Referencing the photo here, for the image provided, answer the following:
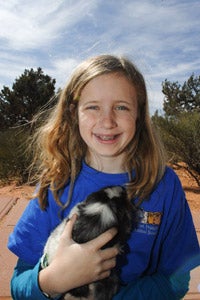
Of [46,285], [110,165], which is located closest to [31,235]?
[46,285]

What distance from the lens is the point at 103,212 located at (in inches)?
59.1

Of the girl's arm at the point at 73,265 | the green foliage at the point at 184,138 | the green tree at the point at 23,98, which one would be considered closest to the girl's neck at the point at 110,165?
the girl's arm at the point at 73,265

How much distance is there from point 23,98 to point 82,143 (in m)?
24.8

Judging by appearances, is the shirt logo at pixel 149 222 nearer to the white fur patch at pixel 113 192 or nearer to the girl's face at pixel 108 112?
the white fur patch at pixel 113 192

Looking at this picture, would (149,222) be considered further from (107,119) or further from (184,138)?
(184,138)

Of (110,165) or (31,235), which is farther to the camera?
(110,165)

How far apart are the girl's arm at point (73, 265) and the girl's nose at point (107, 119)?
0.50 metres

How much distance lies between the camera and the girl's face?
1787 millimetres

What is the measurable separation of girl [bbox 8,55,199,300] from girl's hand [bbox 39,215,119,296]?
0.05 meters

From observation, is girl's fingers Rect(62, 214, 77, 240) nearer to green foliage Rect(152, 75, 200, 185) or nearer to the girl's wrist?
the girl's wrist

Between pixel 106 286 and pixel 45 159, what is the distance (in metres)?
0.86

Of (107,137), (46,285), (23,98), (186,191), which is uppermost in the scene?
(23,98)

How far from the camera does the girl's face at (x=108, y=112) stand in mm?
1787

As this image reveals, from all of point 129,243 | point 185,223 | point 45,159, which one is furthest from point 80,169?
point 185,223
